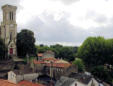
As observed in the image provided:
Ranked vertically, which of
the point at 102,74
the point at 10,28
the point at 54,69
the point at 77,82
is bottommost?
the point at 102,74

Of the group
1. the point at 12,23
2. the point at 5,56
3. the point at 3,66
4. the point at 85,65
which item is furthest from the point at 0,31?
the point at 85,65

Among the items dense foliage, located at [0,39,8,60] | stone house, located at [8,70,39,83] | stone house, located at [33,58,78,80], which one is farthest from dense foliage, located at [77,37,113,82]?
dense foliage, located at [0,39,8,60]

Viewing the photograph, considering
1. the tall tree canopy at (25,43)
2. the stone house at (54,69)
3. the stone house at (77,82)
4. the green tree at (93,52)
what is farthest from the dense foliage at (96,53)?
the tall tree canopy at (25,43)

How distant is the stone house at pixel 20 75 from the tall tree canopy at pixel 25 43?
11.2 meters

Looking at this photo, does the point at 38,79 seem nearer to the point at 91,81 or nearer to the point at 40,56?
the point at 91,81

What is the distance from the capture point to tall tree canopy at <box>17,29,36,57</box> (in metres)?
49.4

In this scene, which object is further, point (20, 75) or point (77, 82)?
point (20, 75)

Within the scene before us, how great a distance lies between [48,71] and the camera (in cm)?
4369

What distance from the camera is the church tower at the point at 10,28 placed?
49.4 m

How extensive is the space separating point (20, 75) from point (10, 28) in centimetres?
1790

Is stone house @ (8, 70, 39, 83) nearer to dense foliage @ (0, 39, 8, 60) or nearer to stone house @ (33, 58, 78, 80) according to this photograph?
stone house @ (33, 58, 78, 80)

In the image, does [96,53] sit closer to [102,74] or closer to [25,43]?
[102,74]

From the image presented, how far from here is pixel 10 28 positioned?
1981 inches

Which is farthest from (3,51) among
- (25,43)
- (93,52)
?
(93,52)
